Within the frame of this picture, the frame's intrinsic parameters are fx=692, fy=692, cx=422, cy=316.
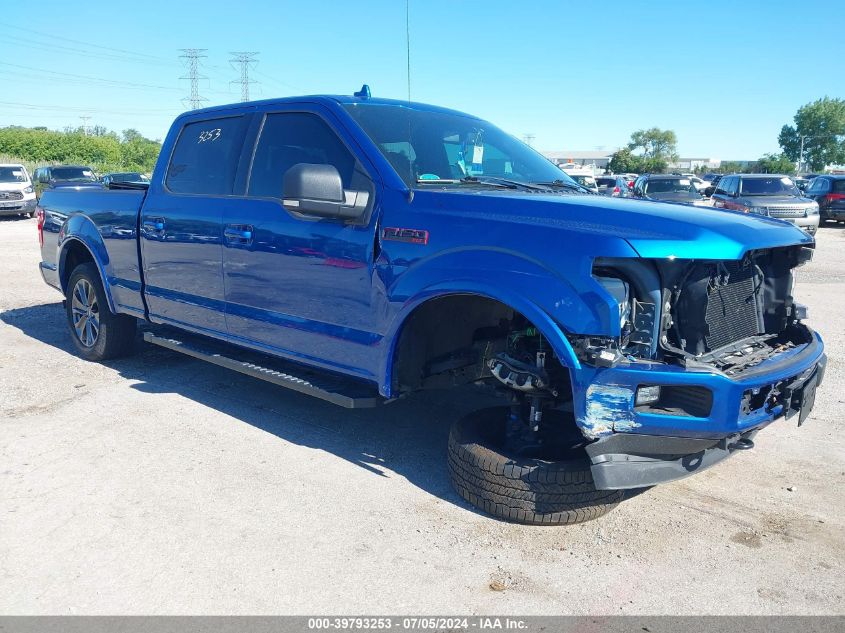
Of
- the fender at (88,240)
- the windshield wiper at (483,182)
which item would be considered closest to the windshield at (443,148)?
the windshield wiper at (483,182)

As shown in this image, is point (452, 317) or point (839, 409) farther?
point (839, 409)

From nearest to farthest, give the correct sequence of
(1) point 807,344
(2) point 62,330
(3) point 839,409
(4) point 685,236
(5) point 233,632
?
(5) point 233,632, (4) point 685,236, (1) point 807,344, (3) point 839,409, (2) point 62,330

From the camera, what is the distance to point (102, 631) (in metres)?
2.63

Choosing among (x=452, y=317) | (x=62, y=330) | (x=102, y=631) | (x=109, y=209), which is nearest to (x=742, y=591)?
(x=452, y=317)

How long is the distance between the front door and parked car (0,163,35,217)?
2295 cm

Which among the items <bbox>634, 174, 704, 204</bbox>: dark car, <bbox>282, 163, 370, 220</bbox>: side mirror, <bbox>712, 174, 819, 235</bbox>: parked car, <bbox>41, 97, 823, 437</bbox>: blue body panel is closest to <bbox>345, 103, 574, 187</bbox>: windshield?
<bbox>41, 97, 823, 437</bbox>: blue body panel

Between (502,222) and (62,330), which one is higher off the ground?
(502,222)

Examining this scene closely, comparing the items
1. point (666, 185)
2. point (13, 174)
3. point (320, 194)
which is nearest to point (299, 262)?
point (320, 194)

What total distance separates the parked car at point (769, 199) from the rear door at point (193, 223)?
1507 cm

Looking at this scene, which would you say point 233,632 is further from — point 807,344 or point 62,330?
point 62,330

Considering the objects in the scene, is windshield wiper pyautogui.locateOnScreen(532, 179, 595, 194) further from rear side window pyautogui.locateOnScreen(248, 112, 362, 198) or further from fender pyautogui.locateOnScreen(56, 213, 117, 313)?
fender pyautogui.locateOnScreen(56, 213, 117, 313)

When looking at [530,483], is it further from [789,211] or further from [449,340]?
[789,211]

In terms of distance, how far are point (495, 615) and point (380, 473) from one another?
142cm

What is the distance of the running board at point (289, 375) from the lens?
151 inches
